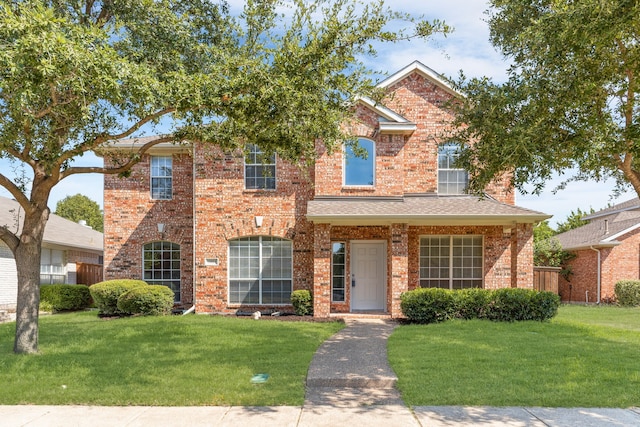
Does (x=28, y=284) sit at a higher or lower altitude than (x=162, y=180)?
lower

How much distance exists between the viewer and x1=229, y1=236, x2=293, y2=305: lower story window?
16.2 meters

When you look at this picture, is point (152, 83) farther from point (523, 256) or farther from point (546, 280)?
point (546, 280)

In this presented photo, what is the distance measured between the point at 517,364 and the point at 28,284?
9.15m

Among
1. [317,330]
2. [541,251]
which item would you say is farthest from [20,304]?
[541,251]

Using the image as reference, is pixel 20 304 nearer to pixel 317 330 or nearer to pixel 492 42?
pixel 317 330

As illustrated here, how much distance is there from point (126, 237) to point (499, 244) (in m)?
13.1

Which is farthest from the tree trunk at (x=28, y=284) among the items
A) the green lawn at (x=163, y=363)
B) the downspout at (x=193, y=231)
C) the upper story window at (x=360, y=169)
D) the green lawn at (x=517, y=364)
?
the upper story window at (x=360, y=169)

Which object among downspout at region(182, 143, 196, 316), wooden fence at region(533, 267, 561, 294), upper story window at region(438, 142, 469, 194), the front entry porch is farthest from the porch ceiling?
wooden fence at region(533, 267, 561, 294)

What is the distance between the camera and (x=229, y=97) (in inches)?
317

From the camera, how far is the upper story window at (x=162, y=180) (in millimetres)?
17375

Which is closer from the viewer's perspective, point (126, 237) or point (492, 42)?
point (492, 42)

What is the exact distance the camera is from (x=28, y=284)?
9.16 meters

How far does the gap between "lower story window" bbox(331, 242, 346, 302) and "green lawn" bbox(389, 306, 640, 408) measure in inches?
146

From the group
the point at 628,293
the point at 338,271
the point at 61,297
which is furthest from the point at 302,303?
the point at 628,293
